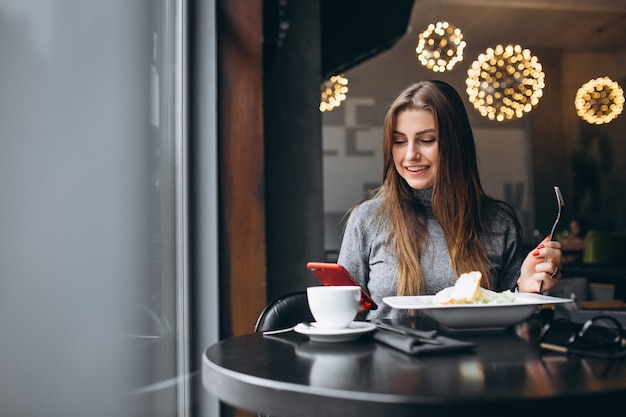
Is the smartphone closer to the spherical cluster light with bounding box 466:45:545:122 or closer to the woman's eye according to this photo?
the woman's eye

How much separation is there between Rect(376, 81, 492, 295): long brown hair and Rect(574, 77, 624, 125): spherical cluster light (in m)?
5.37

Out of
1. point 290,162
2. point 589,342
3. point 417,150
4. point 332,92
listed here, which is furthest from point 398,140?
point 332,92

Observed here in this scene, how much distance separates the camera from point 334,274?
1238 millimetres

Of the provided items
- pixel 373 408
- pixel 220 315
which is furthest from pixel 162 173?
pixel 373 408

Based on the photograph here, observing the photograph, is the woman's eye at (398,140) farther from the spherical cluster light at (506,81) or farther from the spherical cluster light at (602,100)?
the spherical cluster light at (602,100)

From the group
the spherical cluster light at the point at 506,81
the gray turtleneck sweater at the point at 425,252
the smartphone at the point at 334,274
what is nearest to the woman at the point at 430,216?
the gray turtleneck sweater at the point at 425,252

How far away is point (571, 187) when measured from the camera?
841cm

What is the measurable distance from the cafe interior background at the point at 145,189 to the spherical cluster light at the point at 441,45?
2.09 m

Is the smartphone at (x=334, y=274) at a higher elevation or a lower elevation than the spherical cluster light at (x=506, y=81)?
lower

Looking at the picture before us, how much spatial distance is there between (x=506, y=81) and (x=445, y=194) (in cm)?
400

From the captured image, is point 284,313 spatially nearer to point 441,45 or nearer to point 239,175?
point 239,175

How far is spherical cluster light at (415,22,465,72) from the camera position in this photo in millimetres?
4996

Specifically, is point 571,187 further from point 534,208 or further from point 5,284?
point 5,284

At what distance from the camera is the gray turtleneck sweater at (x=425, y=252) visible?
1.74 metres
